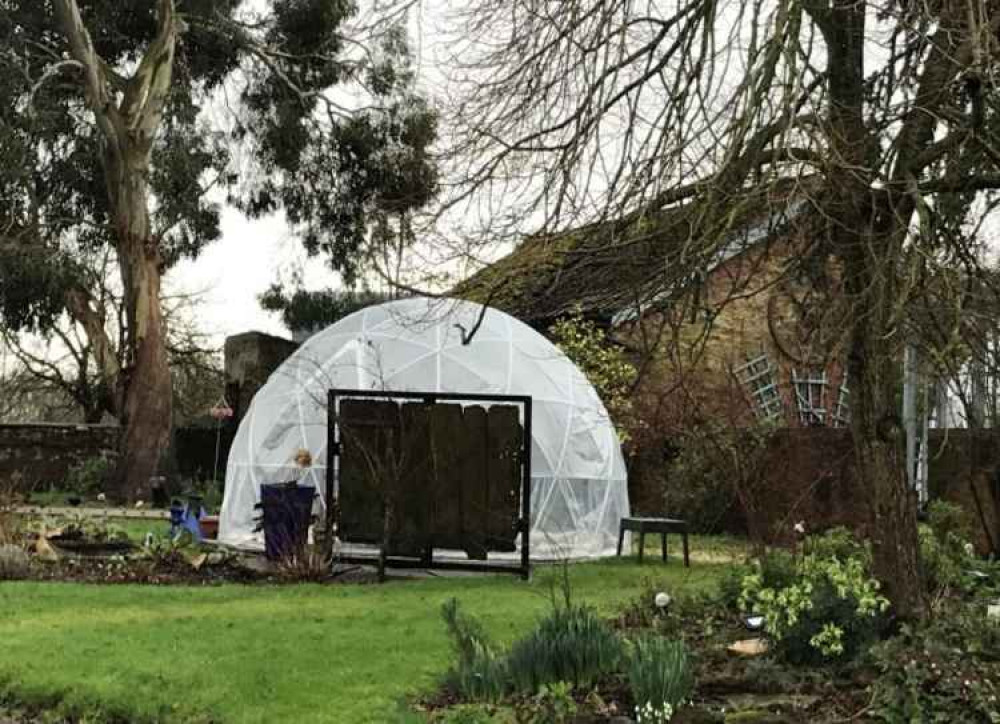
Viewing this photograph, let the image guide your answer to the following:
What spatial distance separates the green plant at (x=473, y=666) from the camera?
5.88 m

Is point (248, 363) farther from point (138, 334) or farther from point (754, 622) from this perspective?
point (754, 622)

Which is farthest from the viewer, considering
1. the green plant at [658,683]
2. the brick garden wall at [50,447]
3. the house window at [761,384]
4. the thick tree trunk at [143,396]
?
the brick garden wall at [50,447]

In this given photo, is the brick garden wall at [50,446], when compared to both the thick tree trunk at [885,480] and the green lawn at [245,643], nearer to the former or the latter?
the green lawn at [245,643]

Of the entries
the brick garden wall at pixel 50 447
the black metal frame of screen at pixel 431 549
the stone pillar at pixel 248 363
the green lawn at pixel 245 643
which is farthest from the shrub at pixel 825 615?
the brick garden wall at pixel 50 447

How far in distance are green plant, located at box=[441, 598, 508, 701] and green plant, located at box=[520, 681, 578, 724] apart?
306 millimetres

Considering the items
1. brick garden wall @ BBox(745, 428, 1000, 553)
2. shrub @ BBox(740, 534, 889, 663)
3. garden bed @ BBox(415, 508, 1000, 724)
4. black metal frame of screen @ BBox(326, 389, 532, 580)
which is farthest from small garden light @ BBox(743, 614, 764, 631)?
brick garden wall @ BBox(745, 428, 1000, 553)

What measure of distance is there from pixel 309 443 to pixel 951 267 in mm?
10393

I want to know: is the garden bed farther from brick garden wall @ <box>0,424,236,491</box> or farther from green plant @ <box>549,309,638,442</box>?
brick garden wall @ <box>0,424,236,491</box>

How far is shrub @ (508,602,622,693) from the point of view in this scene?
5852 millimetres

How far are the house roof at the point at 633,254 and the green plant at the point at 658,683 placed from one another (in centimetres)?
190

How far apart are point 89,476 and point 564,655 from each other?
76.0 ft

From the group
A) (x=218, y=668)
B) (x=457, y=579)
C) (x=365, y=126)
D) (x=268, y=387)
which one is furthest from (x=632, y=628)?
(x=365, y=126)

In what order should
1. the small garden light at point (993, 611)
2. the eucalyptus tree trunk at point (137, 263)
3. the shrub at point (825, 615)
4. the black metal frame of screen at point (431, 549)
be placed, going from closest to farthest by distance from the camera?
the shrub at point (825, 615), the small garden light at point (993, 611), the black metal frame of screen at point (431, 549), the eucalyptus tree trunk at point (137, 263)

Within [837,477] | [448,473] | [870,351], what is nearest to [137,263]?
[448,473]
